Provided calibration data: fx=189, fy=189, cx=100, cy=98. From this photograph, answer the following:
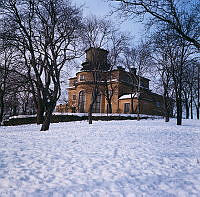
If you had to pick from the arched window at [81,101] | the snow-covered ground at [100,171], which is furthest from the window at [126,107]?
the snow-covered ground at [100,171]

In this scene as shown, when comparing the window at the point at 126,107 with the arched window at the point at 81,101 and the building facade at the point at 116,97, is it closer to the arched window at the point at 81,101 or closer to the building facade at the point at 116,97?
the building facade at the point at 116,97

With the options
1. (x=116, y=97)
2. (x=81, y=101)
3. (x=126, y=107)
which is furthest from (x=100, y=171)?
(x=81, y=101)

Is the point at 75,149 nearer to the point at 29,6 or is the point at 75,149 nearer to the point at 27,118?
the point at 29,6

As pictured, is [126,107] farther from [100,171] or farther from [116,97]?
[100,171]

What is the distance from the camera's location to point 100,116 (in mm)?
26922

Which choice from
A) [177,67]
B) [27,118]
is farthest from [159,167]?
[27,118]

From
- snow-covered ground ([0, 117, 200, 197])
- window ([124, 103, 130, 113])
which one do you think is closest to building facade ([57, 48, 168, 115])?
window ([124, 103, 130, 113])

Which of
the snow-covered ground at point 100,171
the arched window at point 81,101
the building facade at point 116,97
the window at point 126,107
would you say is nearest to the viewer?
the snow-covered ground at point 100,171

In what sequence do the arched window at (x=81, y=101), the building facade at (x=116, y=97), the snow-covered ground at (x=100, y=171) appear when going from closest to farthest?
the snow-covered ground at (x=100, y=171) → the building facade at (x=116, y=97) → the arched window at (x=81, y=101)

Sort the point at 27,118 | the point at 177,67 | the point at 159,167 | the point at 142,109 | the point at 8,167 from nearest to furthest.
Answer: the point at 8,167 < the point at 159,167 < the point at 177,67 < the point at 27,118 < the point at 142,109

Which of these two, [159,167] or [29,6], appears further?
[29,6]

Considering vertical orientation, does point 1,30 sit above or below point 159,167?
above

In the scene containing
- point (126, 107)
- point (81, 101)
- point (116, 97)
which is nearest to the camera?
→ point (126, 107)

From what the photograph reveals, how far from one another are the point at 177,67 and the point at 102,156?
14278mm
